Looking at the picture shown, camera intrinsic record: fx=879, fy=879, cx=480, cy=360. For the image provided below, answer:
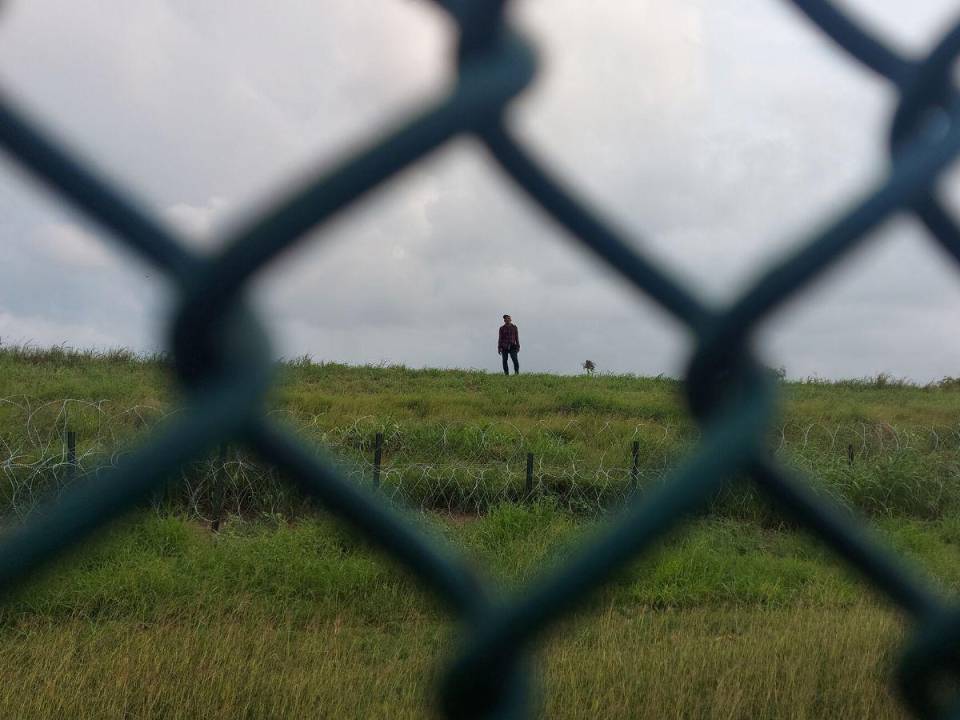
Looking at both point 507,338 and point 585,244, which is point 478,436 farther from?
point 585,244

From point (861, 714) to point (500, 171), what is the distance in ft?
9.30

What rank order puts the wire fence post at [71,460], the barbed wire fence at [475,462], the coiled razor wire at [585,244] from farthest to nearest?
the barbed wire fence at [475,462], the wire fence post at [71,460], the coiled razor wire at [585,244]

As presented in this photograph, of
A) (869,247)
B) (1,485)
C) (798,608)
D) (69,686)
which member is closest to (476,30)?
(869,247)

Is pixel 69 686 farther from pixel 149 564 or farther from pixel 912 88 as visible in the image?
pixel 912 88

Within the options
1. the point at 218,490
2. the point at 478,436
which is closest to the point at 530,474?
the point at 478,436

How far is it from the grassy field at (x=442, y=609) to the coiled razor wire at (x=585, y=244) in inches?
1.2

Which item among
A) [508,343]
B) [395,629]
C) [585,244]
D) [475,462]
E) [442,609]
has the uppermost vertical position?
[508,343]

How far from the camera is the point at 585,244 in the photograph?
0.49 m

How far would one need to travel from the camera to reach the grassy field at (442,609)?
9.39ft

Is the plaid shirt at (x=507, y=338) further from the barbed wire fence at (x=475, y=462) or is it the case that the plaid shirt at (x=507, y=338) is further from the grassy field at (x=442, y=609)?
the barbed wire fence at (x=475, y=462)

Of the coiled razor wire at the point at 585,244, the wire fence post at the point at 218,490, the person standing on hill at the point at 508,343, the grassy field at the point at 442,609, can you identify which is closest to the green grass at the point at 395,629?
the grassy field at the point at 442,609

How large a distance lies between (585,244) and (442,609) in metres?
0.22

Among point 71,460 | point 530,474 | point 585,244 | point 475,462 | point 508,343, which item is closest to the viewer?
point 585,244

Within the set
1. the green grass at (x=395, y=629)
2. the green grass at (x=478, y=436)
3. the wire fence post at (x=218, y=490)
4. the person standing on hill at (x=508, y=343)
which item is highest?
the person standing on hill at (x=508, y=343)
